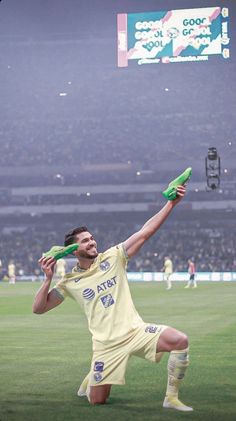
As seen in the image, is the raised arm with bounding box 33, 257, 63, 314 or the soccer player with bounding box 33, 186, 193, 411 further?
the soccer player with bounding box 33, 186, 193, 411

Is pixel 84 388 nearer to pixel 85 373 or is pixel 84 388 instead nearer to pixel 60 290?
pixel 60 290

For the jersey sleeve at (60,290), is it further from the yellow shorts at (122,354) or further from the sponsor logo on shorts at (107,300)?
the yellow shorts at (122,354)

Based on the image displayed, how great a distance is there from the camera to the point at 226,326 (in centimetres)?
2111

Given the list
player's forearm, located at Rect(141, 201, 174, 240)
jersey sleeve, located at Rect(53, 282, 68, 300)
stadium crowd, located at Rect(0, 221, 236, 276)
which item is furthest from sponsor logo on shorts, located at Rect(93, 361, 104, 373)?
stadium crowd, located at Rect(0, 221, 236, 276)

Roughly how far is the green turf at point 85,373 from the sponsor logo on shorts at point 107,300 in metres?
1.08

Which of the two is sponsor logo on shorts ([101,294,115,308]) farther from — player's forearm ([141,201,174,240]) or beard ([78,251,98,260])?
player's forearm ([141,201,174,240])

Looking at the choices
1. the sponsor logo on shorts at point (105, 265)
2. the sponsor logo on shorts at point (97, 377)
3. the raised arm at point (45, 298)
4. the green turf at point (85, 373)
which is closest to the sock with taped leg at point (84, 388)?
the green turf at point (85, 373)

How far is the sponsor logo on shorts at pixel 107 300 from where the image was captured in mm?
9094

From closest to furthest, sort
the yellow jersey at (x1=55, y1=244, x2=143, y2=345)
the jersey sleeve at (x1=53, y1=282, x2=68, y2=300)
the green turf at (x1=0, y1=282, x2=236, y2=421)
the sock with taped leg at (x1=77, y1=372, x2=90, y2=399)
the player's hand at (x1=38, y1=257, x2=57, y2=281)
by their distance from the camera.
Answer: the player's hand at (x1=38, y1=257, x2=57, y2=281) → the green turf at (x1=0, y1=282, x2=236, y2=421) → the yellow jersey at (x1=55, y1=244, x2=143, y2=345) → the jersey sleeve at (x1=53, y1=282, x2=68, y2=300) → the sock with taped leg at (x1=77, y1=372, x2=90, y2=399)

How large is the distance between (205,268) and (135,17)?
105 ft

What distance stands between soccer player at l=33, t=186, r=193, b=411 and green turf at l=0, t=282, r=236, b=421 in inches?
15.6

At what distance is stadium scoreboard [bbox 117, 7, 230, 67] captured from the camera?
47.3m

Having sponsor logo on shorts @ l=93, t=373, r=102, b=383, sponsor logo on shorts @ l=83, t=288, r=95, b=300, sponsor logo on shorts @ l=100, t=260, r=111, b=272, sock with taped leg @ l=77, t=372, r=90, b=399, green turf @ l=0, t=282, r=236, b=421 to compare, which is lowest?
green turf @ l=0, t=282, r=236, b=421

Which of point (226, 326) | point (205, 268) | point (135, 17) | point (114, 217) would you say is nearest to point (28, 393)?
point (226, 326)
